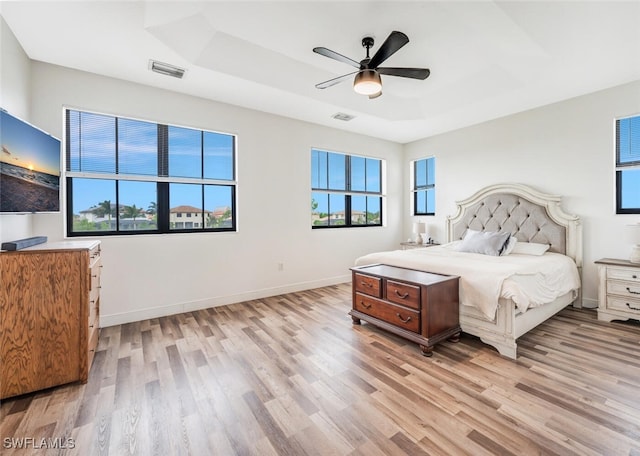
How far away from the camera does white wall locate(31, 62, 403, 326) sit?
3.14 metres

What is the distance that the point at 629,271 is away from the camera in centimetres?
307

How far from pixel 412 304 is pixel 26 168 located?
329cm

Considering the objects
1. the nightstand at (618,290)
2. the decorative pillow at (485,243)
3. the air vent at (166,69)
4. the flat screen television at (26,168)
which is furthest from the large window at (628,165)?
the flat screen television at (26,168)

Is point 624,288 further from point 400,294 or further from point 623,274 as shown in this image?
point 400,294

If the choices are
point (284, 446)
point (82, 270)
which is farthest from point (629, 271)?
point (82, 270)

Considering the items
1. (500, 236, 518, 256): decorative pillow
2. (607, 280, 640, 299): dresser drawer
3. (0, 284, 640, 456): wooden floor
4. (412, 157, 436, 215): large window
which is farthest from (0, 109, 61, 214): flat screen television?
(607, 280, 640, 299): dresser drawer

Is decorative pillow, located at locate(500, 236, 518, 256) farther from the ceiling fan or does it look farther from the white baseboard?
the white baseboard

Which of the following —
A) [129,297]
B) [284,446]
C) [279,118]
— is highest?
[279,118]

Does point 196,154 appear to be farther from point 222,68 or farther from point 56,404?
point 56,404

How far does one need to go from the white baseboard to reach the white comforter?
1347mm

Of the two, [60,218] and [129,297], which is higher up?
[60,218]

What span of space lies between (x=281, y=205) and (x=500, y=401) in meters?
3.49

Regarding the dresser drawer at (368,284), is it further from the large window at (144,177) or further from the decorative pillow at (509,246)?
the large window at (144,177)

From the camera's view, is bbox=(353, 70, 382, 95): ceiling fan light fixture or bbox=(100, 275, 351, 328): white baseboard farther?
bbox=(100, 275, 351, 328): white baseboard
